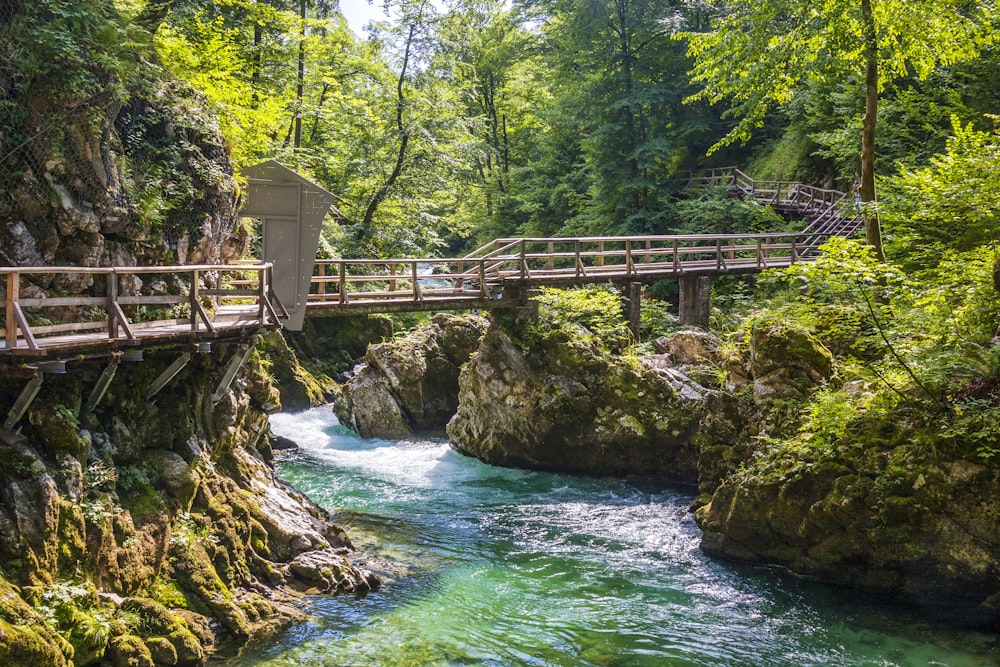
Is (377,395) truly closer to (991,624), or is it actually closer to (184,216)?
(184,216)

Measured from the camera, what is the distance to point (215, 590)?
8984mm

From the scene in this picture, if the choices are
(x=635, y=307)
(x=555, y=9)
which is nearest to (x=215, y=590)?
(x=635, y=307)

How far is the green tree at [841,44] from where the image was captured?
41.2 feet

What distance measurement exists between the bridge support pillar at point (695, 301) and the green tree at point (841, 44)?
5744 mm

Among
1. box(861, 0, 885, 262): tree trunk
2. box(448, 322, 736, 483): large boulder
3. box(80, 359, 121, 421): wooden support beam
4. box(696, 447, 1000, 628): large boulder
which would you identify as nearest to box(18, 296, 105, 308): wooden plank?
box(80, 359, 121, 421): wooden support beam

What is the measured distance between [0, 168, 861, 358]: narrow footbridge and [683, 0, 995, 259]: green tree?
2.49 m

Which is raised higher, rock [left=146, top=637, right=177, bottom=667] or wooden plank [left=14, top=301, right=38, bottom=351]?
wooden plank [left=14, top=301, right=38, bottom=351]

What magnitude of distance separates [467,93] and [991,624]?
105 ft

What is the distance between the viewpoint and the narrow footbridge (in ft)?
25.9

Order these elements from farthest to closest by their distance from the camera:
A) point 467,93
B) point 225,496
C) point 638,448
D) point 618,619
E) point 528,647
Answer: point 467,93
point 638,448
point 225,496
point 618,619
point 528,647

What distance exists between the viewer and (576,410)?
1698 cm

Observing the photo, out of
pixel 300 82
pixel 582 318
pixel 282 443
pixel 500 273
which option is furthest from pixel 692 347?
pixel 300 82

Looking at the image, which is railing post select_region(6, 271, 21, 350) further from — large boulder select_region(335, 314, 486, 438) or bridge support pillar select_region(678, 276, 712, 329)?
bridge support pillar select_region(678, 276, 712, 329)

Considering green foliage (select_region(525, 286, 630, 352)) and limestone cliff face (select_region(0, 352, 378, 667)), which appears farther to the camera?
green foliage (select_region(525, 286, 630, 352))
